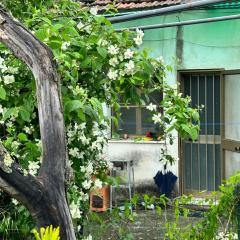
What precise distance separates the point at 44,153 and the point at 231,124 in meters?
7.91

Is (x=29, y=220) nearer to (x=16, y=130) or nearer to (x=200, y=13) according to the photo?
(x=16, y=130)

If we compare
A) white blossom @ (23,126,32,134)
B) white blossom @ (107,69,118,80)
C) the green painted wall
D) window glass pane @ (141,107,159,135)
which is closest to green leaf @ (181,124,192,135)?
white blossom @ (107,69,118,80)

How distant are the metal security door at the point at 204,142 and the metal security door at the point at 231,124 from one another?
17cm

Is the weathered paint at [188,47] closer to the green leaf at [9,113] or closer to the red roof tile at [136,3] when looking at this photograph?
the red roof tile at [136,3]

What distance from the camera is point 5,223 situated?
434cm

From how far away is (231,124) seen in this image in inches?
407

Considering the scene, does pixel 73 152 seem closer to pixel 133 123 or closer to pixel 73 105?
pixel 73 105

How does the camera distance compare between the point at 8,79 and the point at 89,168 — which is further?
the point at 89,168

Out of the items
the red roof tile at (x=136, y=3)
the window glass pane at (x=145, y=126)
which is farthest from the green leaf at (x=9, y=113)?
the window glass pane at (x=145, y=126)

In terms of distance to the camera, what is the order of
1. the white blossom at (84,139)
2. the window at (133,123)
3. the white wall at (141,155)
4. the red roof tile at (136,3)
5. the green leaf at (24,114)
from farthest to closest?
the window at (133,123), the white wall at (141,155), the red roof tile at (136,3), the white blossom at (84,139), the green leaf at (24,114)

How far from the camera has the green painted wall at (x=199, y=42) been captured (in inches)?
399

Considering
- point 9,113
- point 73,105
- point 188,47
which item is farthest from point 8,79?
point 188,47

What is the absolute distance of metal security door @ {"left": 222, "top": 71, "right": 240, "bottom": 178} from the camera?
33.4 ft

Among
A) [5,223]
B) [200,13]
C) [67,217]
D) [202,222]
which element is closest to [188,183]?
[200,13]
